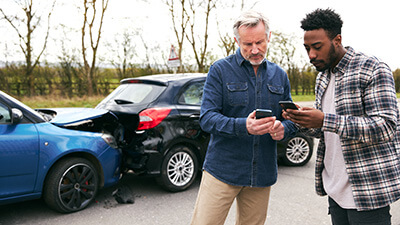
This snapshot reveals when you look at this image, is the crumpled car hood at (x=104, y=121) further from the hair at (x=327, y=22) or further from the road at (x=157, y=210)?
the hair at (x=327, y=22)

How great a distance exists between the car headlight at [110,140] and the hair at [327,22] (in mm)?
2932

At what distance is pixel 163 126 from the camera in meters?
4.01

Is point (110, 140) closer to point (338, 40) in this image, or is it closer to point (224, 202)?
point (224, 202)

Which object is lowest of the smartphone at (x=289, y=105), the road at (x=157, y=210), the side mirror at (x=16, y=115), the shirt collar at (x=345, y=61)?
the road at (x=157, y=210)

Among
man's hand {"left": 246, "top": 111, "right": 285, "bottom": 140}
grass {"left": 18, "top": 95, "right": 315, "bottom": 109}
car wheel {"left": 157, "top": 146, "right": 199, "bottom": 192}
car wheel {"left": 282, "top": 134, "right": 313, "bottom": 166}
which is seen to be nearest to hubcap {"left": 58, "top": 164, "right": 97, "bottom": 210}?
car wheel {"left": 157, "top": 146, "right": 199, "bottom": 192}

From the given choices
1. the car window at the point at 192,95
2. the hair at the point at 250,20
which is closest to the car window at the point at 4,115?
the car window at the point at 192,95

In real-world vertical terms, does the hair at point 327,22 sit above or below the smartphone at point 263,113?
above

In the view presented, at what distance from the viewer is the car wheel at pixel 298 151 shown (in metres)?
5.39

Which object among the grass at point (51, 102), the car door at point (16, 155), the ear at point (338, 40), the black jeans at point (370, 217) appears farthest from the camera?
the grass at point (51, 102)

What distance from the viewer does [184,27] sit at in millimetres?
19969

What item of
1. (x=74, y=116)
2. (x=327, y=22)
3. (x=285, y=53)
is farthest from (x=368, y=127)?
(x=285, y=53)

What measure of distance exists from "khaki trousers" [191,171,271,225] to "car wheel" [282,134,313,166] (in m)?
3.44

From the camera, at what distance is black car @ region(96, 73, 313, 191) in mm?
3967

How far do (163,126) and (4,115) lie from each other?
1.79 meters
